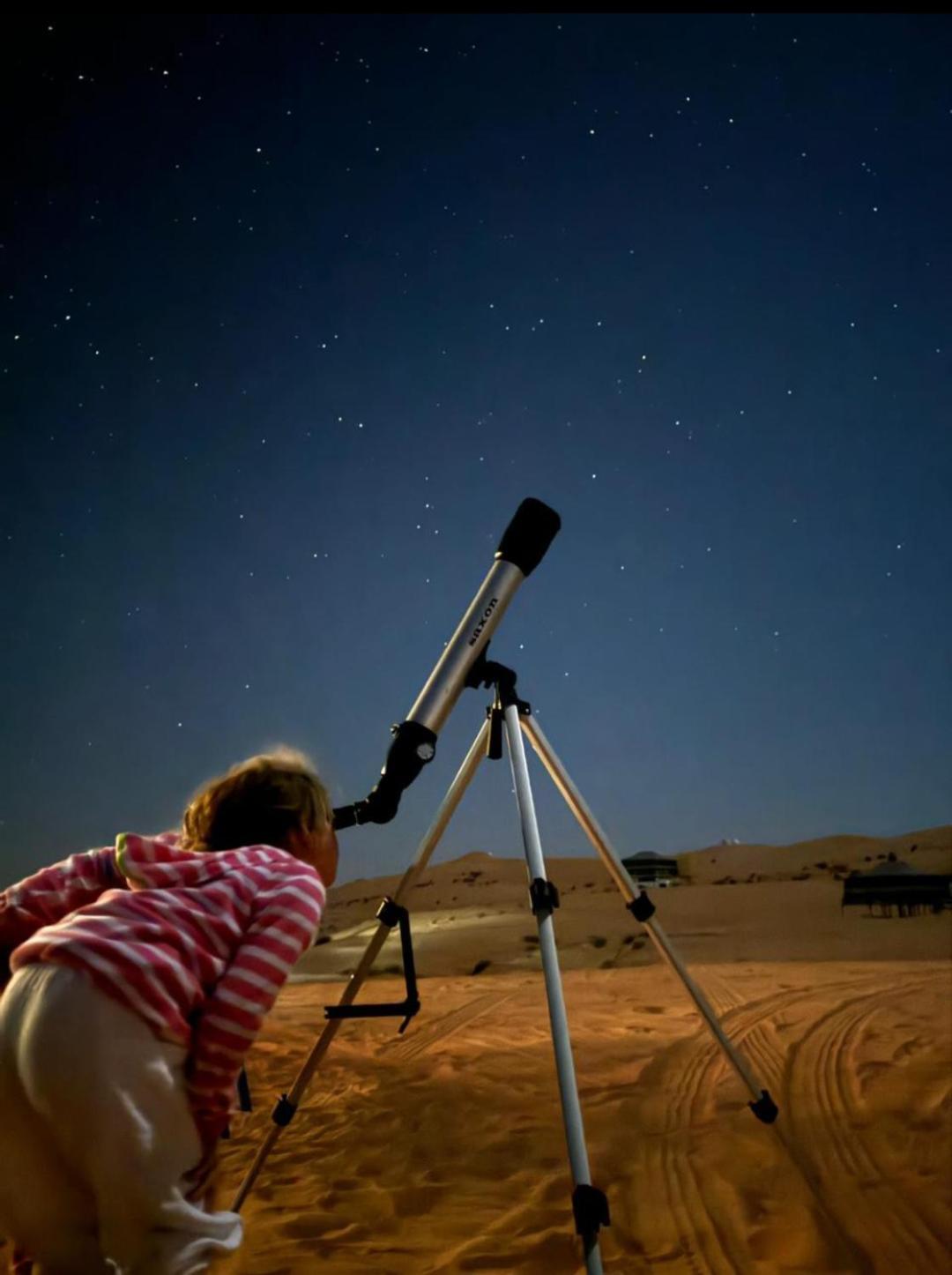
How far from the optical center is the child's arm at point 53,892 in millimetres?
1979

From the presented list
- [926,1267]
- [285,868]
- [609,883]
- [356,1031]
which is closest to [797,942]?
[356,1031]

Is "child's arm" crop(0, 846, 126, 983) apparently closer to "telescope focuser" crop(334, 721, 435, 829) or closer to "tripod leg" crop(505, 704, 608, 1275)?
"telescope focuser" crop(334, 721, 435, 829)

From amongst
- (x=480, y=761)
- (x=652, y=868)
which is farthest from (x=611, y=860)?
(x=652, y=868)

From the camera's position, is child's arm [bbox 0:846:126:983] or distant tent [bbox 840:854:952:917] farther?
distant tent [bbox 840:854:952:917]

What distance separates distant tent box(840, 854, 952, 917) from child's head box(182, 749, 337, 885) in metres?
17.8

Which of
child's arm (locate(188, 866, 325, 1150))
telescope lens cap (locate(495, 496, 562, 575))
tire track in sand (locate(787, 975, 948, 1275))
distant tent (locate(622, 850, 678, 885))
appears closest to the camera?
child's arm (locate(188, 866, 325, 1150))

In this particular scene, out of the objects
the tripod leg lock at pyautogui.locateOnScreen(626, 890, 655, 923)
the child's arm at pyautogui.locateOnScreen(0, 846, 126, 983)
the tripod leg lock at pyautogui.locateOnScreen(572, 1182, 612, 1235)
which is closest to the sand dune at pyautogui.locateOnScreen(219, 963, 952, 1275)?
the tripod leg lock at pyautogui.locateOnScreen(626, 890, 655, 923)

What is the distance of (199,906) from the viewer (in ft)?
5.35

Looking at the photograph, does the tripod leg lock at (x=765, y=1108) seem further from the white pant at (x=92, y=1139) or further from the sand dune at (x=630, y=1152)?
the white pant at (x=92, y=1139)

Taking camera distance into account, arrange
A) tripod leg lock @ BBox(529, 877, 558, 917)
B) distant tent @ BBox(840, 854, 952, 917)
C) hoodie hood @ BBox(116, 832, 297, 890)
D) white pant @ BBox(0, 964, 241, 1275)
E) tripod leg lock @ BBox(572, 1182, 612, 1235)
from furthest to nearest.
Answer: distant tent @ BBox(840, 854, 952, 917) → tripod leg lock @ BBox(529, 877, 558, 917) → tripod leg lock @ BBox(572, 1182, 612, 1235) → hoodie hood @ BBox(116, 832, 297, 890) → white pant @ BBox(0, 964, 241, 1275)

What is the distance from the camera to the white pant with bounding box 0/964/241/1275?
1412mm

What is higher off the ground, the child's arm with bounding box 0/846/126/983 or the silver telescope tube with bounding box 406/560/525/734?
the silver telescope tube with bounding box 406/560/525/734

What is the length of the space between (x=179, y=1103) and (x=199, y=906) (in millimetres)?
348

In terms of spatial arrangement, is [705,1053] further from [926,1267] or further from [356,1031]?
[356,1031]
